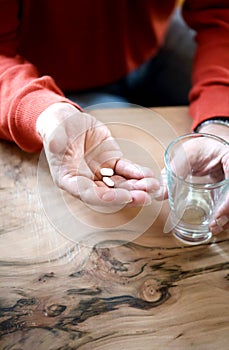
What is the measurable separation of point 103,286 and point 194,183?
0.65ft

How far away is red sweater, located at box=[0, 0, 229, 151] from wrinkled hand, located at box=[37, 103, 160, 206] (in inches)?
1.2

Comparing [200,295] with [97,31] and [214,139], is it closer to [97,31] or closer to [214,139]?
[214,139]

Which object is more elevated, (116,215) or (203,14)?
(203,14)

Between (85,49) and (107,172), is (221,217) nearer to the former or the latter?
(107,172)

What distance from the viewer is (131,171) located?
24.7 inches

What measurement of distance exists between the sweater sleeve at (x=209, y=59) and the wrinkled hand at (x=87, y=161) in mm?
154

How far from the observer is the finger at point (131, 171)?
625 mm

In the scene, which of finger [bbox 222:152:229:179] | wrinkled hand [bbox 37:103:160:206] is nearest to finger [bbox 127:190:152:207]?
wrinkled hand [bbox 37:103:160:206]

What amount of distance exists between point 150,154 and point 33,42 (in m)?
0.39

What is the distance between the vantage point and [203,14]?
2.79 ft

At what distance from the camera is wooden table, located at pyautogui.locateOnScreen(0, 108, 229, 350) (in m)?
0.50

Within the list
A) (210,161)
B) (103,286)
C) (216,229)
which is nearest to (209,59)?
(210,161)

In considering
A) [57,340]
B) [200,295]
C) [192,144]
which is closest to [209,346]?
[200,295]

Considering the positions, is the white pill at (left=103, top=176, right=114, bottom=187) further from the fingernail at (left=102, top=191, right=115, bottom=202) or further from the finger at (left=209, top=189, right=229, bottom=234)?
the finger at (left=209, top=189, right=229, bottom=234)
